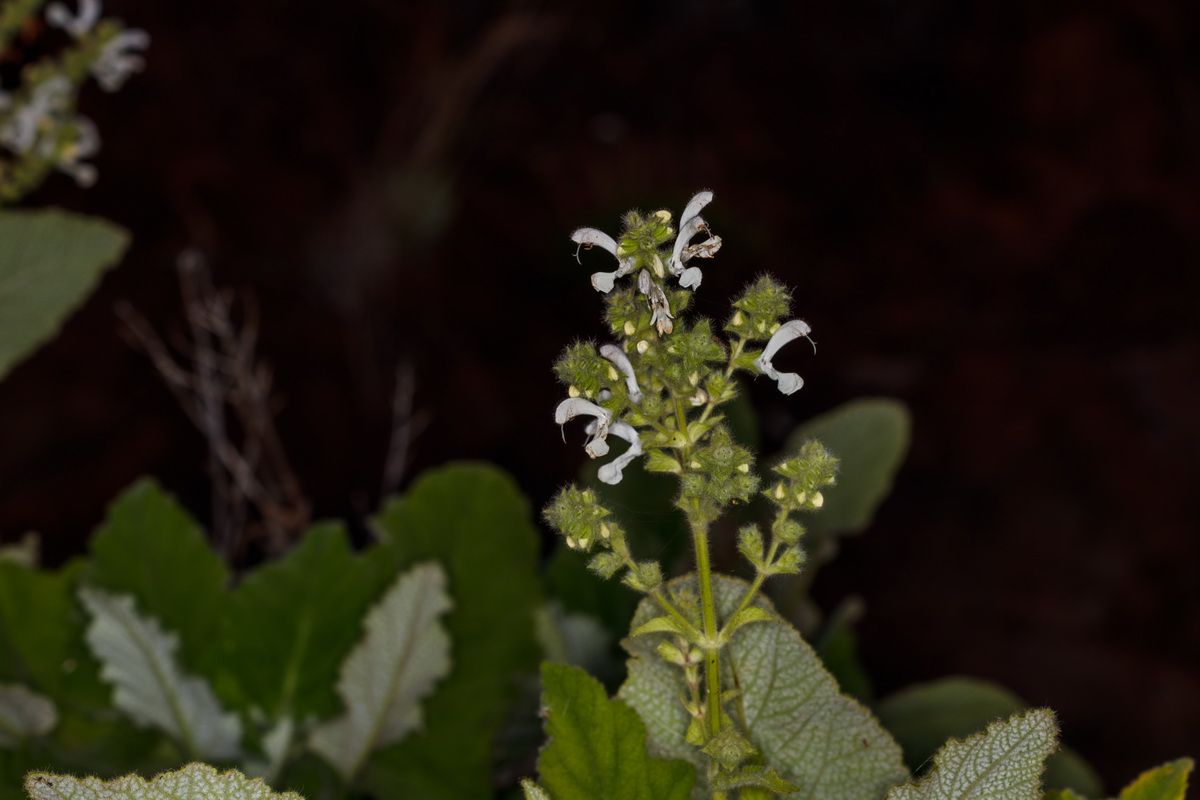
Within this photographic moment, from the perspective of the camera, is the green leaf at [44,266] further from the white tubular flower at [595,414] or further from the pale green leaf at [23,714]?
the white tubular flower at [595,414]

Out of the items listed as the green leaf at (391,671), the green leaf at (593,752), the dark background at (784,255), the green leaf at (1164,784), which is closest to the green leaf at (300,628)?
the green leaf at (391,671)

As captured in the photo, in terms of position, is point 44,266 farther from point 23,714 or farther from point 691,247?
point 691,247

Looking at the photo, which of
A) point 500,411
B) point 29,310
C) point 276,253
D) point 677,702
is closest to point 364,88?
point 276,253

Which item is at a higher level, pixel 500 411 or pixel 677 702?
pixel 677 702

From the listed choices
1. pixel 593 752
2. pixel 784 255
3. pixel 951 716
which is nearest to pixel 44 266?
pixel 593 752

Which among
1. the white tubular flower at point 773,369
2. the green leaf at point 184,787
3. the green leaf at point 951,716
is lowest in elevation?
the green leaf at point 951,716

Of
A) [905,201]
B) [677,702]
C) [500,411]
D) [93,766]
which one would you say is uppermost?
[905,201]

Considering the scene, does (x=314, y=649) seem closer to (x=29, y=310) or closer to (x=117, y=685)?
(x=117, y=685)
